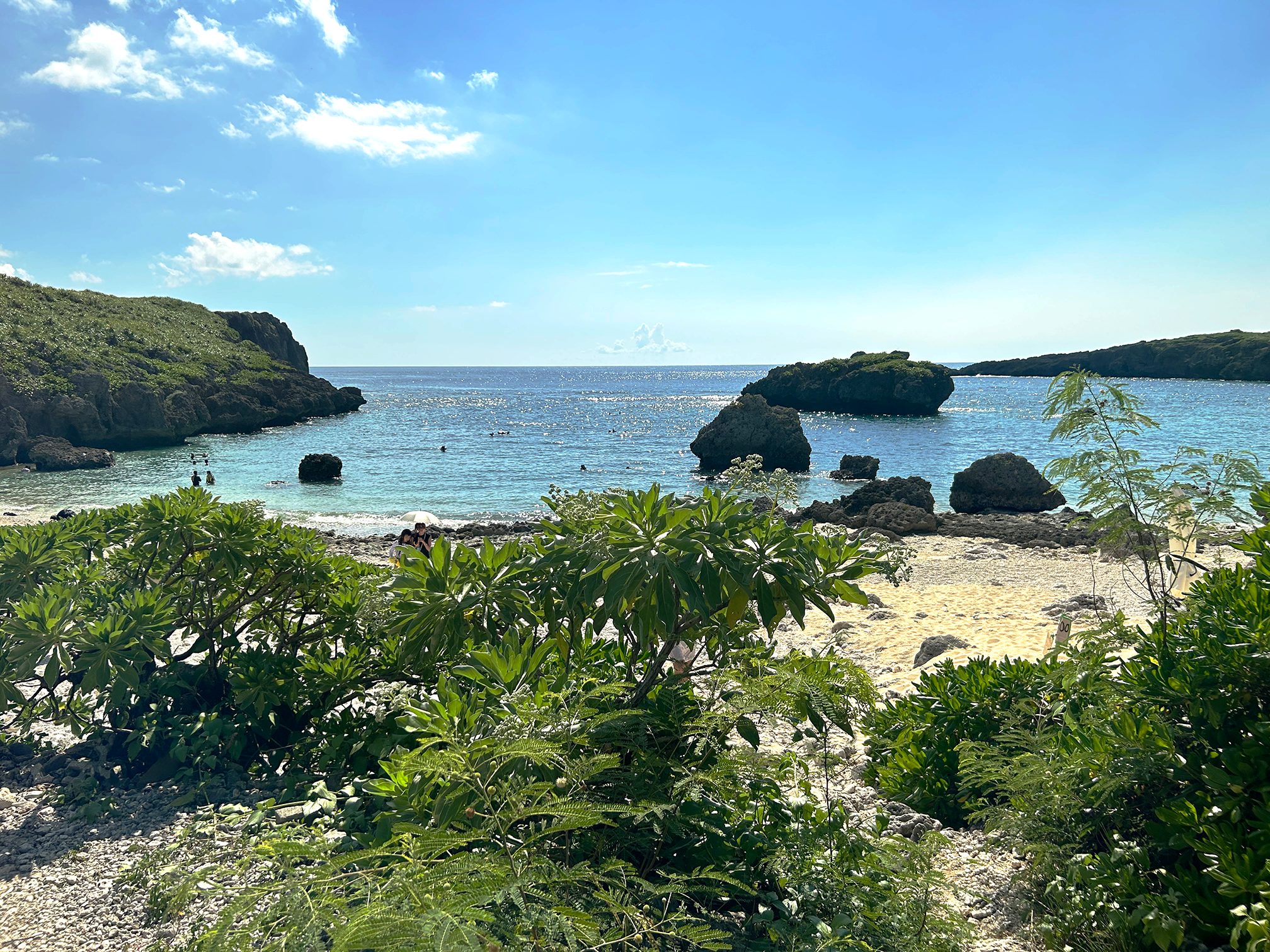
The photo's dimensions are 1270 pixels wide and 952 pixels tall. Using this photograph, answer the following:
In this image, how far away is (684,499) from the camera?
3.39 meters

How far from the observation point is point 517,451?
157 ft

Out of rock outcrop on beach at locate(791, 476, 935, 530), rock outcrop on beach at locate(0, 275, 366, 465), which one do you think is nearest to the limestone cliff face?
rock outcrop on beach at locate(0, 275, 366, 465)

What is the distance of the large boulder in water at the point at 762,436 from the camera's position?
124ft

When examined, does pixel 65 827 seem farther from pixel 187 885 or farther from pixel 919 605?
pixel 919 605

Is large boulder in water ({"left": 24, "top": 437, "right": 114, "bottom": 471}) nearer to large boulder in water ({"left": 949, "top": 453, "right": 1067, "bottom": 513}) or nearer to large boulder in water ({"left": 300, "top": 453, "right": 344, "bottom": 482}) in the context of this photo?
large boulder in water ({"left": 300, "top": 453, "right": 344, "bottom": 482})

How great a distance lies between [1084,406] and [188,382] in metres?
63.1

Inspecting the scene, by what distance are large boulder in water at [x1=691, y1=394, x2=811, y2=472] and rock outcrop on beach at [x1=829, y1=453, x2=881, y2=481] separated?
8.03ft

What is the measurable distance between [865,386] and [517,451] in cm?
4343

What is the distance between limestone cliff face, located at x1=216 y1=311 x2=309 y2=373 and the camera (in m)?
87.1

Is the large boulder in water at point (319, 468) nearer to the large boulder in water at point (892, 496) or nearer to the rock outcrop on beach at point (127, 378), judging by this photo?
the rock outcrop on beach at point (127, 378)

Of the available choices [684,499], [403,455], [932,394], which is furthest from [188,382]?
[932,394]

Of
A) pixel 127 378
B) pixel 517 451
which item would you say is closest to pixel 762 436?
pixel 517 451

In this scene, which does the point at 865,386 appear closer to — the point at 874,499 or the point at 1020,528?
the point at 874,499

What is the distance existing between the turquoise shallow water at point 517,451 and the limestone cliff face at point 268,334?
42.0 feet
